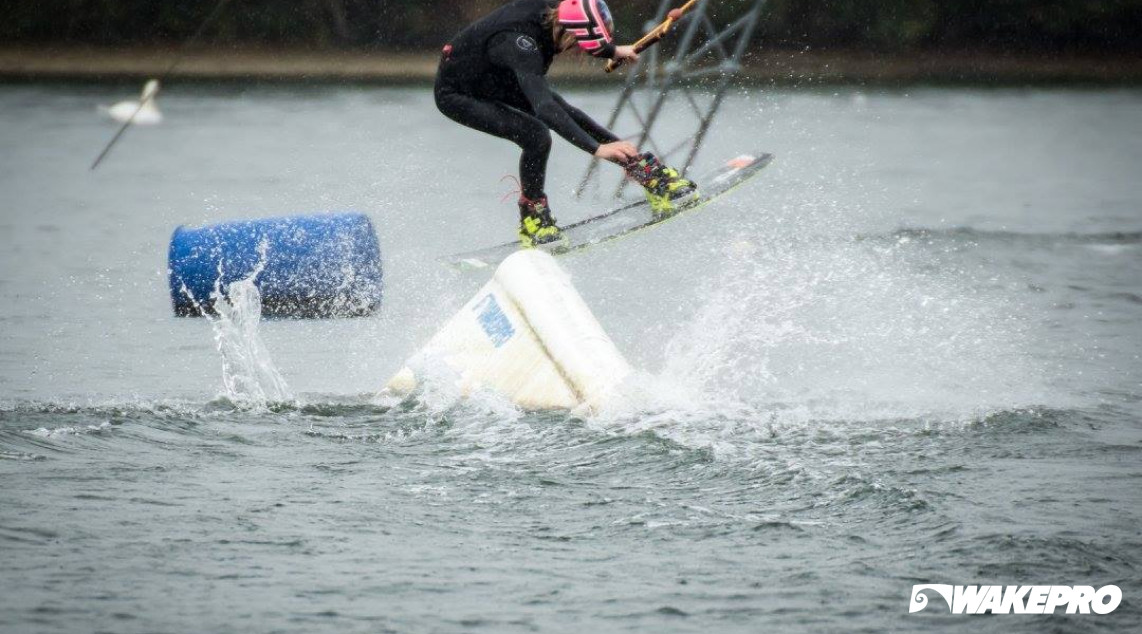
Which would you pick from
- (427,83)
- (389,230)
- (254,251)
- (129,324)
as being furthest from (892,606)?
(427,83)

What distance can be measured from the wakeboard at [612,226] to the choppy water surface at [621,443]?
2.36 feet

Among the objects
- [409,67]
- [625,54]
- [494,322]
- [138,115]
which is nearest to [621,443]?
[494,322]

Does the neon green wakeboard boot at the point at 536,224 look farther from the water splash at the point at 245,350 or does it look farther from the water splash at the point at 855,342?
the water splash at the point at 245,350

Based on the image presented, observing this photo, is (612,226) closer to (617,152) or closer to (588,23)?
(617,152)

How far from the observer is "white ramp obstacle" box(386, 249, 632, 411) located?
8.25m

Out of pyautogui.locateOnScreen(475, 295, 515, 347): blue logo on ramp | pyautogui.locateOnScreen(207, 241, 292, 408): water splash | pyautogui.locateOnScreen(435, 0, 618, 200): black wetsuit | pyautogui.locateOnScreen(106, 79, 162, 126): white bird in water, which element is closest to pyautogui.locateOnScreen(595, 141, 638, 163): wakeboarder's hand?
pyautogui.locateOnScreen(435, 0, 618, 200): black wetsuit

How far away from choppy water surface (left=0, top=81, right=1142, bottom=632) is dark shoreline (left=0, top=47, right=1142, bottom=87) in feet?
51.6

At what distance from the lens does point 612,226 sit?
987 centimetres

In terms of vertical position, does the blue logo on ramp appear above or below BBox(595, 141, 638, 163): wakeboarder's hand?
below

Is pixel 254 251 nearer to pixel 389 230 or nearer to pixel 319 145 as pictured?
pixel 389 230

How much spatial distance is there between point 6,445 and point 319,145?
14757 mm

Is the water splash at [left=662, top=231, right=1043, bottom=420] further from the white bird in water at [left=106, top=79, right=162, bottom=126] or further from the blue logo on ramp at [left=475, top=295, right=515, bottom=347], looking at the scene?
the white bird in water at [left=106, top=79, right=162, bottom=126]

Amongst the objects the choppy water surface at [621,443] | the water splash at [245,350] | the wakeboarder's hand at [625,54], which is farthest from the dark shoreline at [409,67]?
the water splash at [245,350]

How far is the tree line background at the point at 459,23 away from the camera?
32.4 meters
